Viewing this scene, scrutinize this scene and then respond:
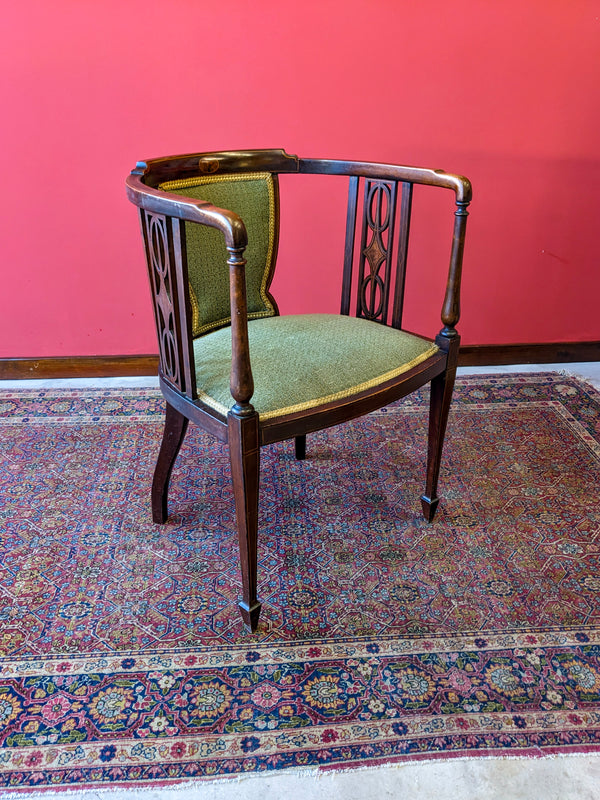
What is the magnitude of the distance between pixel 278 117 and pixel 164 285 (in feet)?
4.24

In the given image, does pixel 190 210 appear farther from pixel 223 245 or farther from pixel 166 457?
pixel 166 457

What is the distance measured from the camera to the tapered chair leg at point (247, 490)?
128cm

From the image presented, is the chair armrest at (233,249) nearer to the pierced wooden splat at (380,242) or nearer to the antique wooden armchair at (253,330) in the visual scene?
the antique wooden armchair at (253,330)

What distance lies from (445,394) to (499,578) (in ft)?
1.63

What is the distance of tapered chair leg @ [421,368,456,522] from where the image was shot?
170 centimetres

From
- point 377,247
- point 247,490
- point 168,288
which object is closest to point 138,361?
point 377,247

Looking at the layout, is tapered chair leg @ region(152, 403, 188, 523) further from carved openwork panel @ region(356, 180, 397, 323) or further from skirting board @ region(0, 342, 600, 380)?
skirting board @ region(0, 342, 600, 380)

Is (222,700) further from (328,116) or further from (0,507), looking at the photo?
(328,116)

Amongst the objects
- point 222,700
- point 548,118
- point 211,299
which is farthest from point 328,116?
point 222,700

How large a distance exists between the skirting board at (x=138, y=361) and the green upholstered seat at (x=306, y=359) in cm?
112

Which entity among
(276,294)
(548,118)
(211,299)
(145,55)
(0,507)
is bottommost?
(0,507)

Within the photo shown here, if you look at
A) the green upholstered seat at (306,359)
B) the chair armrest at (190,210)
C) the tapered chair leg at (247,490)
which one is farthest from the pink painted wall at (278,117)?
the tapered chair leg at (247,490)

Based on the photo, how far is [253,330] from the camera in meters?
1.66

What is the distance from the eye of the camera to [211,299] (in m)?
1.66
